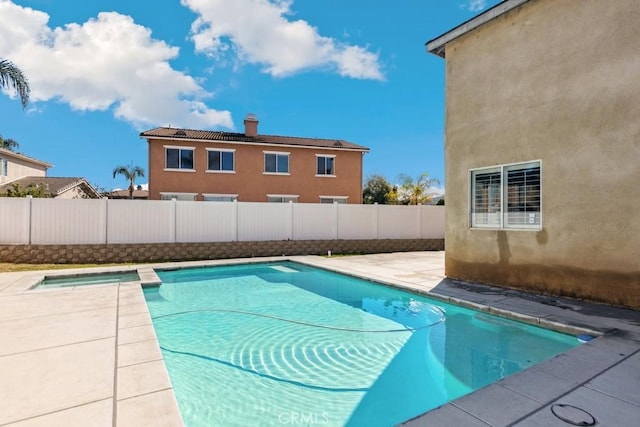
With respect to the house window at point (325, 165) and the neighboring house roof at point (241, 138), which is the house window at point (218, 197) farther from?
the house window at point (325, 165)

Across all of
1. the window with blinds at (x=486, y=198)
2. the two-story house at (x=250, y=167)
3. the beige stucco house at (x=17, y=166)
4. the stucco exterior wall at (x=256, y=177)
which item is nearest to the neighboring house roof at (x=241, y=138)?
Result: the two-story house at (x=250, y=167)

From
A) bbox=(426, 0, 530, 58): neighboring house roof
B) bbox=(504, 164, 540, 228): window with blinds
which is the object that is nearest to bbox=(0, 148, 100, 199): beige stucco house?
bbox=(426, 0, 530, 58): neighboring house roof

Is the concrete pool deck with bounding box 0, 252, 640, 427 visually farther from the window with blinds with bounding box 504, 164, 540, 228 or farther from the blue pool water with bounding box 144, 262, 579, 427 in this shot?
the window with blinds with bounding box 504, 164, 540, 228

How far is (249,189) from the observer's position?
21.4m

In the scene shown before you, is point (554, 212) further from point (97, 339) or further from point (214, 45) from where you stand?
point (214, 45)

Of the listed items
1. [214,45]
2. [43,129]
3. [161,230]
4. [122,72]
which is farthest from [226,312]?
[43,129]

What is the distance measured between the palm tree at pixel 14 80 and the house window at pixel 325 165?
15.2 meters

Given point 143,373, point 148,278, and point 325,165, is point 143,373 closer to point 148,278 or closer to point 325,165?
point 148,278

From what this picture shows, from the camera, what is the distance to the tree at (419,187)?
2795 cm

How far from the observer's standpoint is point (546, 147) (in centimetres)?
718

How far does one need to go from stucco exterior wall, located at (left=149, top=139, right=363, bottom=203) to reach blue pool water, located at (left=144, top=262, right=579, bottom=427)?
508 inches

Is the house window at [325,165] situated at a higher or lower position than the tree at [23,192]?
higher

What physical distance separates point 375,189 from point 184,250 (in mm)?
27944

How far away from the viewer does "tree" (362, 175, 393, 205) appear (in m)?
37.9
